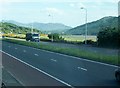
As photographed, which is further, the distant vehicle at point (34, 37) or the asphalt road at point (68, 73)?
the distant vehicle at point (34, 37)

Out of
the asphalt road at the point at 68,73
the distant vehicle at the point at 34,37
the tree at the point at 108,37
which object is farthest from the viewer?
the distant vehicle at the point at 34,37

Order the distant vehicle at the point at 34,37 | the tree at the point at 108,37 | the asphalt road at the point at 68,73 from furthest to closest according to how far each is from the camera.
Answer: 1. the distant vehicle at the point at 34,37
2. the tree at the point at 108,37
3. the asphalt road at the point at 68,73

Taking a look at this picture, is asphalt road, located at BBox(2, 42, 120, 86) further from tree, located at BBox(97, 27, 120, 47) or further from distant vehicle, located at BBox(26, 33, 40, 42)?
distant vehicle, located at BBox(26, 33, 40, 42)

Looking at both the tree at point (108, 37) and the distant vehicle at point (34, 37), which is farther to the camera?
the distant vehicle at point (34, 37)

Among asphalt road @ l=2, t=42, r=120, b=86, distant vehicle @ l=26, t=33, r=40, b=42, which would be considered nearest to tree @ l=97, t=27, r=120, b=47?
distant vehicle @ l=26, t=33, r=40, b=42

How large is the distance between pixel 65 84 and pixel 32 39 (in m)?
80.7

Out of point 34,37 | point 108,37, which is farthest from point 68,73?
point 34,37

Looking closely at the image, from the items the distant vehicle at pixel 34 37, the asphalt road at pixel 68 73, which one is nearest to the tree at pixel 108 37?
the distant vehicle at pixel 34 37

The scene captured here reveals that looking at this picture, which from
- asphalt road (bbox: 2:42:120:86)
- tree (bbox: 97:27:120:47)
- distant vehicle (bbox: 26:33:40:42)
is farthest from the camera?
distant vehicle (bbox: 26:33:40:42)

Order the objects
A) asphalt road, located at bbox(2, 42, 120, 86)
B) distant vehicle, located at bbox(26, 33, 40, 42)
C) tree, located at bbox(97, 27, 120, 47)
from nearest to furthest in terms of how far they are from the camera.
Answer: asphalt road, located at bbox(2, 42, 120, 86) → tree, located at bbox(97, 27, 120, 47) → distant vehicle, located at bbox(26, 33, 40, 42)

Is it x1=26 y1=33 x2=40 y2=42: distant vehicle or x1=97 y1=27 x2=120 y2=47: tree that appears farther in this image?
x1=26 y1=33 x2=40 y2=42: distant vehicle

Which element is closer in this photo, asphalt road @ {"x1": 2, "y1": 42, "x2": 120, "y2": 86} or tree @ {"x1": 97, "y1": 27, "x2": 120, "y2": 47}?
asphalt road @ {"x1": 2, "y1": 42, "x2": 120, "y2": 86}

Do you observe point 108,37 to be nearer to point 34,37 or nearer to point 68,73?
point 34,37

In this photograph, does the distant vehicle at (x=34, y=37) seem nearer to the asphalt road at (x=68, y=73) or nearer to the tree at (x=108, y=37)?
the tree at (x=108, y=37)
